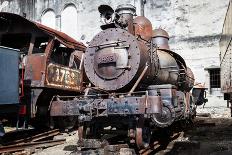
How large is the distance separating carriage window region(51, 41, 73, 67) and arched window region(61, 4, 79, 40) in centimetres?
1245

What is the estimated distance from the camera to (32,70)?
919cm

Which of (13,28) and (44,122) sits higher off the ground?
(13,28)

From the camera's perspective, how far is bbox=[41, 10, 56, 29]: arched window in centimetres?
2395

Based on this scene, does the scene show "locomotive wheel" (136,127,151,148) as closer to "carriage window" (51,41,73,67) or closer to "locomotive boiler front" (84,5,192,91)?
"locomotive boiler front" (84,5,192,91)

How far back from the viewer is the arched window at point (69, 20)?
23184mm

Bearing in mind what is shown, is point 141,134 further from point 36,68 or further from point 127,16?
point 36,68

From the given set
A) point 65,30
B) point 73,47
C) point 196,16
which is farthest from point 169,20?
point 73,47

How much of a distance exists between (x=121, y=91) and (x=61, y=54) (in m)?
4.17

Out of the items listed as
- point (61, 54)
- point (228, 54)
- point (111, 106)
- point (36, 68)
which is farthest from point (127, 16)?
point (61, 54)

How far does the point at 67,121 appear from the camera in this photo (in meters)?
11.1

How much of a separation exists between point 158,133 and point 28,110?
3578mm

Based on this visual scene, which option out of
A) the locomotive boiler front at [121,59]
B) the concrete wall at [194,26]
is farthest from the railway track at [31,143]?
the concrete wall at [194,26]

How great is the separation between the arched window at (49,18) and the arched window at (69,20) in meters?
0.88

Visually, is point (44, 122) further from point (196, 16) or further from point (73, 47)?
point (196, 16)
